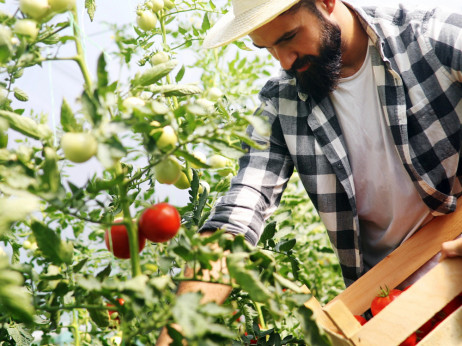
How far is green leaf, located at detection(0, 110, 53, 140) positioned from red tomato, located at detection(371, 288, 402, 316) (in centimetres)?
73

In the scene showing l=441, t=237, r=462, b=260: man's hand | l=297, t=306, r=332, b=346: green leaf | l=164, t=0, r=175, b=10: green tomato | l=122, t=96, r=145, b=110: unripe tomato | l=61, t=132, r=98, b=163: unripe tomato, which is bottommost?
l=441, t=237, r=462, b=260: man's hand

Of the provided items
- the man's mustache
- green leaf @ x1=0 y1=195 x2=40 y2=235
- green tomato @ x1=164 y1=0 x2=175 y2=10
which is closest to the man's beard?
the man's mustache

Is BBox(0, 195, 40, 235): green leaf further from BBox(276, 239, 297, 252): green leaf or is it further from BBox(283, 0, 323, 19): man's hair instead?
BBox(283, 0, 323, 19): man's hair

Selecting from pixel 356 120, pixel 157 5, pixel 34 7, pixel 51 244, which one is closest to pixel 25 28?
pixel 34 7

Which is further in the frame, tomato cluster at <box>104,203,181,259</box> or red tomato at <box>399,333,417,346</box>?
red tomato at <box>399,333,417,346</box>

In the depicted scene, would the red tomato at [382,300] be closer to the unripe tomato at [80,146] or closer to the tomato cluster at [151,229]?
the tomato cluster at [151,229]

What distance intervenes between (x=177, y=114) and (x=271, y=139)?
0.91 m

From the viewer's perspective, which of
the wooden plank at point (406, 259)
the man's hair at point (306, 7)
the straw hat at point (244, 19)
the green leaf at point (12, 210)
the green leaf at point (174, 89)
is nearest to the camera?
the green leaf at point (12, 210)

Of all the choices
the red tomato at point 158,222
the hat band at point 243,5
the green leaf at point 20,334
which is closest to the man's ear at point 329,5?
the hat band at point 243,5

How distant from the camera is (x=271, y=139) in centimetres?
146

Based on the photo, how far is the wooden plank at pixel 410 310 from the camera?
0.80 m

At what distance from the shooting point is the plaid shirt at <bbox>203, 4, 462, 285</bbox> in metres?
1.24

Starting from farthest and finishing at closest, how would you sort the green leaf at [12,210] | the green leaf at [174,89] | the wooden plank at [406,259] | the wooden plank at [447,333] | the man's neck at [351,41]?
the man's neck at [351,41] → the wooden plank at [406,259] → the wooden plank at [447,333] → the green leaf at [174,89] → the green leaf at [12,210]

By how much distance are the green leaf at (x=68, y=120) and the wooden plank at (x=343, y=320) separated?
509 millimetres
